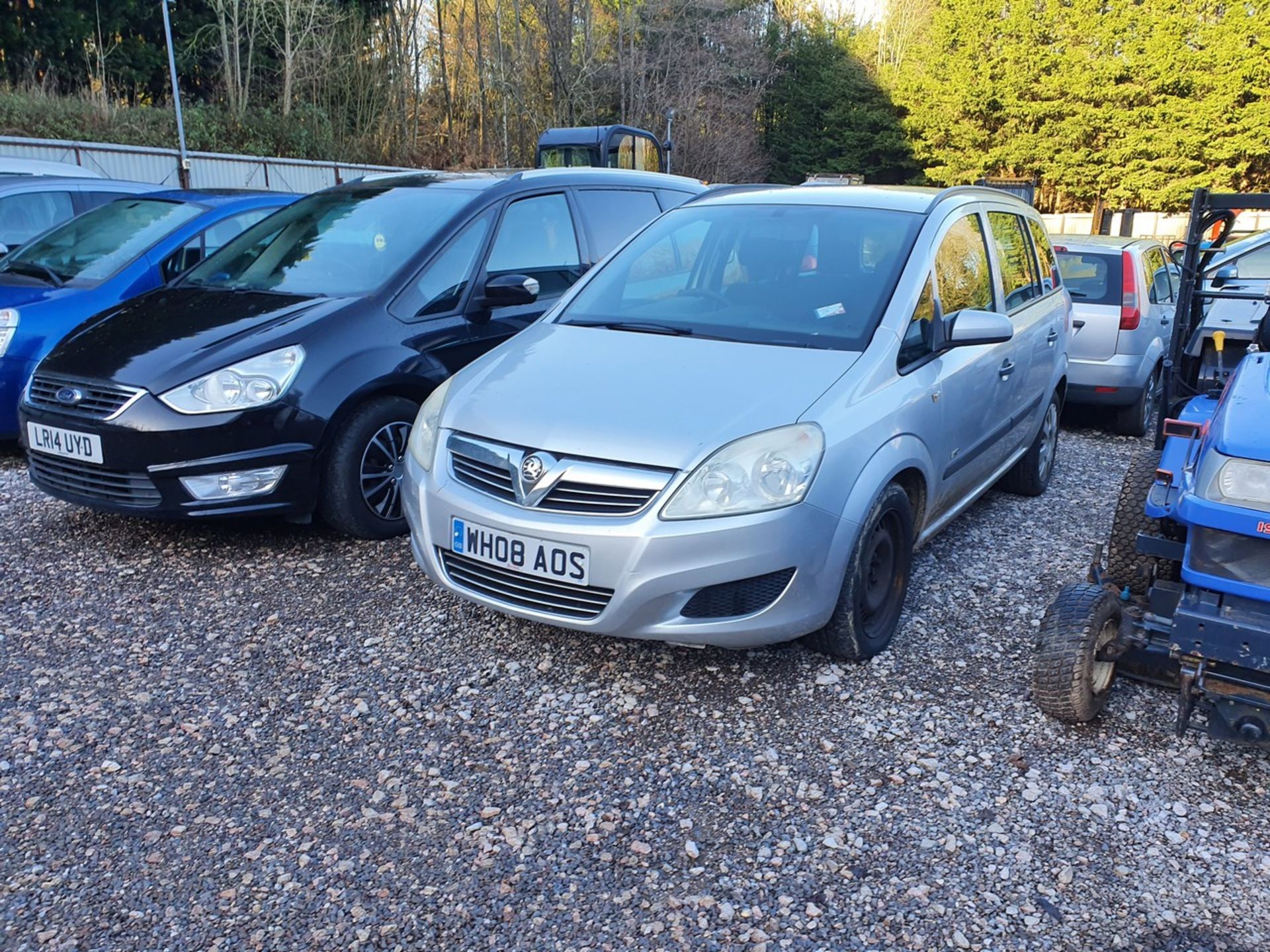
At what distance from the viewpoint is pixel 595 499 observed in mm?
3127

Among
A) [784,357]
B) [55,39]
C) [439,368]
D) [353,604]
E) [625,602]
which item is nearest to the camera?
[625,602]

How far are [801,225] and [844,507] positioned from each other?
1.62 m

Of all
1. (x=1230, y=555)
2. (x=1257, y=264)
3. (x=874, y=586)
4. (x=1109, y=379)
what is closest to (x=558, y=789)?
(x=874, y=586)

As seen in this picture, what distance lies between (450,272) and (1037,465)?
11.6 feet

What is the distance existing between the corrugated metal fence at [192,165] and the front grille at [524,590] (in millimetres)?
12521

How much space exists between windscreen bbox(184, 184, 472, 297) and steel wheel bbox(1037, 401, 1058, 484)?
3.58 m

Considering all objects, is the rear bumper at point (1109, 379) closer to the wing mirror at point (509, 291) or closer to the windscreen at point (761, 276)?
the windscreen at point (761, 276)

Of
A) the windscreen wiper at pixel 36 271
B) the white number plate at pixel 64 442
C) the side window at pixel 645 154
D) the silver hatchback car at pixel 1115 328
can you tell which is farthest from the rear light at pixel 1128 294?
the side window at pixel 645 154

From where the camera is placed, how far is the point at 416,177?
5.68m

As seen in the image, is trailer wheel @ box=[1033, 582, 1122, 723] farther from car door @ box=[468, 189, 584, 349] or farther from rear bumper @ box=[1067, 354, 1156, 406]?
rear bumper @ box=[1067, 354, 1156, 406]

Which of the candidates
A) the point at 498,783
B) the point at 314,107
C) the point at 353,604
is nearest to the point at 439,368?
the point at 353,604

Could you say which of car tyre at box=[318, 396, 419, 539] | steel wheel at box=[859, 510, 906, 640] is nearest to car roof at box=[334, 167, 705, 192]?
car tyre at box=[318, 396, 419, 539]

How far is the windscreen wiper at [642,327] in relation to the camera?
3.89m

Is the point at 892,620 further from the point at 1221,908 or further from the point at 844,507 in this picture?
the point at 1221,908
